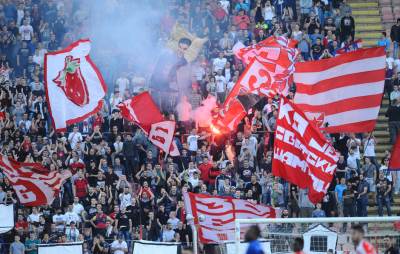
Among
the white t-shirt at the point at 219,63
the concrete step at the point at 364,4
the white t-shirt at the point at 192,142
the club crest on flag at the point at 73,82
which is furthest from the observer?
the concrete step at the point at 364,4

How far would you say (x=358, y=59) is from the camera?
2831 centimetres

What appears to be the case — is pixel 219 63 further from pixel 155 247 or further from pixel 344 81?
pixel 155 247

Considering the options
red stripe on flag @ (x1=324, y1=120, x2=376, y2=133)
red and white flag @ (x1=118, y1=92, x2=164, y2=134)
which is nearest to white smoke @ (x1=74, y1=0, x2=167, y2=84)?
red and white flag @ (x1=118, y1=92, x2=164, y2=134)

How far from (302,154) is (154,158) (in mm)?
8052

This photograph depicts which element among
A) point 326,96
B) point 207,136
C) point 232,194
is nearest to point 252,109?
point 207,136

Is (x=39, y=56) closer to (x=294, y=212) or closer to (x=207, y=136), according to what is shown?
(x=207, y=136)

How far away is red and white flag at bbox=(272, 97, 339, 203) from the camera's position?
2569 centimetres

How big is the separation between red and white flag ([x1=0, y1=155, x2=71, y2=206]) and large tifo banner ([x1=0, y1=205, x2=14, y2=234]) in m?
0.58

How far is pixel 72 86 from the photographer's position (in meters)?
31.4

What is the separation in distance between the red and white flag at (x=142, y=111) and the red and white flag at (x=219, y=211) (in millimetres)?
3584

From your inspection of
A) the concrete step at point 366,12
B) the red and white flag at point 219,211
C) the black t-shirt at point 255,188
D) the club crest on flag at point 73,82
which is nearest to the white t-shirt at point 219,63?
the black t-shirt at point 255,188

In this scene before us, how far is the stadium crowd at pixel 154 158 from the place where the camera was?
103 ft

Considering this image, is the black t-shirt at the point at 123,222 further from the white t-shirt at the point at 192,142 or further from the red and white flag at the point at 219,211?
the white t-shirt at the point at 192,142

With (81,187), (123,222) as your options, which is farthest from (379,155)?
(81,187)
